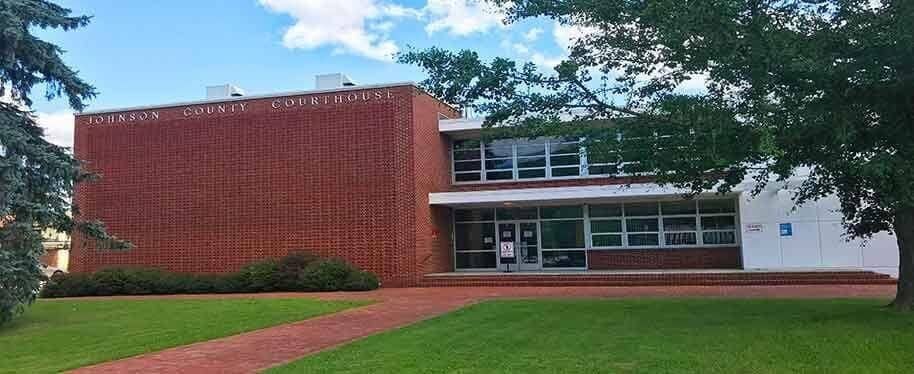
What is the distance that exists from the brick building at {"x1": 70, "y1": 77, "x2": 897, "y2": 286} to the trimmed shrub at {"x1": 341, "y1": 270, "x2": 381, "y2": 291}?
1050 millimetres

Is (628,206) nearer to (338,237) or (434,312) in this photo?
(338,237)

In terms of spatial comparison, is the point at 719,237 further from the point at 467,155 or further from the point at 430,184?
the point at 430,184

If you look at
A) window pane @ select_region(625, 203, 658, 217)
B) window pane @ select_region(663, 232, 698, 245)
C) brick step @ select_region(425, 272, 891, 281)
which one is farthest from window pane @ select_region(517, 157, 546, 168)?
brick step @ select_region(425, 272, 891, 281)

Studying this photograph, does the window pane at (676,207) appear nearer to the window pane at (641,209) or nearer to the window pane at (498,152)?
the window pane at (641,209)

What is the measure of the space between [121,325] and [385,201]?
1063cm

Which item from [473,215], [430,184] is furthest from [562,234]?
[430,184]

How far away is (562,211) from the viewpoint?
85.6 ft

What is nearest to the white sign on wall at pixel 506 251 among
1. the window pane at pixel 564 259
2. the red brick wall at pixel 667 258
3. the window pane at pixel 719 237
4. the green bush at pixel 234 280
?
the window pane at pixel 564 259

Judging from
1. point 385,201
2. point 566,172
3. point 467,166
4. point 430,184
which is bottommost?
point 385,201

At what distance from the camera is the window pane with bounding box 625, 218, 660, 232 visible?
25203mm

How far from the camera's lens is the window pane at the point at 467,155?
1069 inches

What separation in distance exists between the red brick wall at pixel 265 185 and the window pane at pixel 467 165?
5.32ft

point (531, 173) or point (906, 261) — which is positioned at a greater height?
point (531, 173)

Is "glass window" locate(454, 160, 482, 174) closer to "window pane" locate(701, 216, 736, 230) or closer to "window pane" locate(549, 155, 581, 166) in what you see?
"window pane" locate(549, 155, 581, 166)
